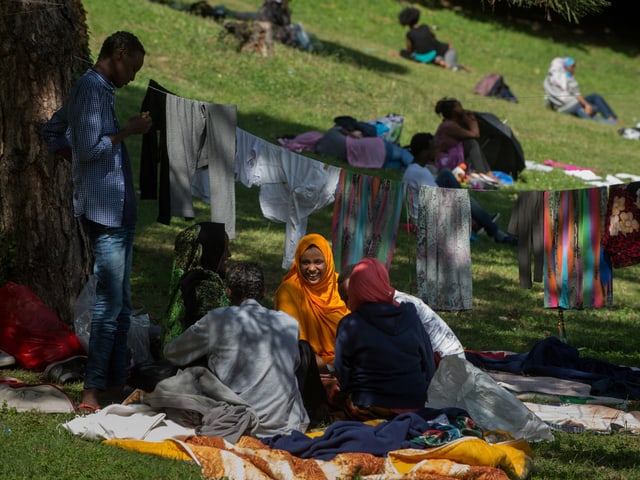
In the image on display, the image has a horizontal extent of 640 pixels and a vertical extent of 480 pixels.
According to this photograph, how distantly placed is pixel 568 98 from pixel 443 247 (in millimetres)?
14711

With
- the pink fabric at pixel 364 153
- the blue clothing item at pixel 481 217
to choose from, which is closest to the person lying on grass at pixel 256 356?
the blue clothing item at pixel 481 217

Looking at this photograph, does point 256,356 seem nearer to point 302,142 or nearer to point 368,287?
point 368,287

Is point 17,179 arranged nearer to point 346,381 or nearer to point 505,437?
point 346,381

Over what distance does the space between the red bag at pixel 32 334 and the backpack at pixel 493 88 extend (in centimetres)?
1541

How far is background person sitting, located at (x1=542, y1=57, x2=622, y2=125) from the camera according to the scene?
21.0 meters

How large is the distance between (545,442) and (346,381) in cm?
117

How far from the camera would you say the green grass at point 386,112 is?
17.6 ft

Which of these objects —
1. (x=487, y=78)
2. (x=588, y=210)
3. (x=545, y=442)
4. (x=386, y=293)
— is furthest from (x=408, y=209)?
(x=487, y=78)

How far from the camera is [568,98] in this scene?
21.2 metres

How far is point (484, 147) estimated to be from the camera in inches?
572

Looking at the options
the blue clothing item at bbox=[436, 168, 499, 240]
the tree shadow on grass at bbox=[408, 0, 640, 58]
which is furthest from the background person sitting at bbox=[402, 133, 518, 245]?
the tree shadow on grass at bbox=[408, 0, 640, 58]

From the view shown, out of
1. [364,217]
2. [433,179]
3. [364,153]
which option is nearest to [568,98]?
[364,153]

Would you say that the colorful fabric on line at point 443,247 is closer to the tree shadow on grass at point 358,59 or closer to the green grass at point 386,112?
the green grass at point 386,112

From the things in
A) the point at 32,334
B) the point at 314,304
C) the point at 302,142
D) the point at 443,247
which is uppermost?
the point at 302,142
